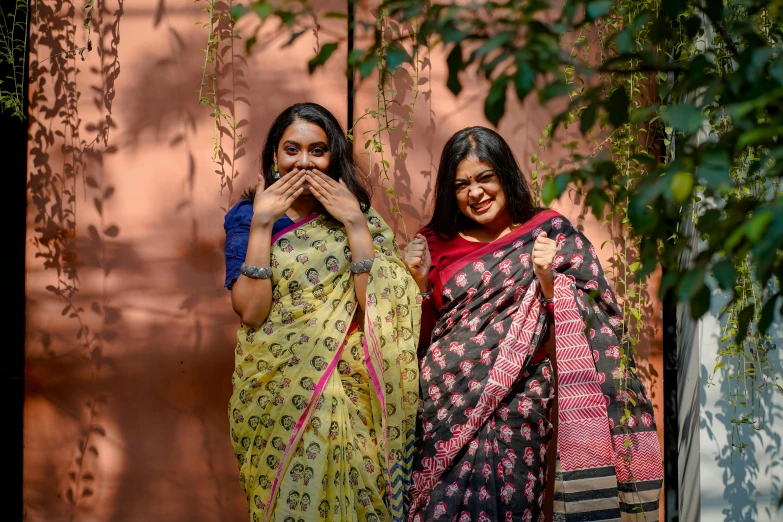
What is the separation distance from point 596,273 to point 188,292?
164 centimetres

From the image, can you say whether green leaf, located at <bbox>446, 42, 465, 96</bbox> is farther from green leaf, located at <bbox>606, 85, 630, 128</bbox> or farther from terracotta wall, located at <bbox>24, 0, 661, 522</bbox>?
terracotta wall, located at <bbox>24, 0, 661, 522</bbox>

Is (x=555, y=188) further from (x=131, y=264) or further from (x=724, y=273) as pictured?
(x=131, y=264)

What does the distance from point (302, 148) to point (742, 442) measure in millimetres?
1996

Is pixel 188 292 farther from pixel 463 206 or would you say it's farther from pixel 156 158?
pixel 463 206

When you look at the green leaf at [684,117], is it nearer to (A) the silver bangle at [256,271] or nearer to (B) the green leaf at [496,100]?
(B) the green leaf at [496,100]

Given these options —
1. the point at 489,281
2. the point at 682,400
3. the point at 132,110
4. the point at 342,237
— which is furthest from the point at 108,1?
the point at 682,400

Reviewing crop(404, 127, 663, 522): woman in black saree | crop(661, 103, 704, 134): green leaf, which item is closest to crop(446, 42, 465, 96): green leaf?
crop(661, 103, 704, 134): green leaf

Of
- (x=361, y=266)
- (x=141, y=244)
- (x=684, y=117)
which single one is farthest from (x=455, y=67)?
(x=141, y=244)

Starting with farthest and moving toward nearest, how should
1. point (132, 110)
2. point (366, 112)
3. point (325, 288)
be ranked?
point (132, 110)
point (366, 112)
point (325, 288)

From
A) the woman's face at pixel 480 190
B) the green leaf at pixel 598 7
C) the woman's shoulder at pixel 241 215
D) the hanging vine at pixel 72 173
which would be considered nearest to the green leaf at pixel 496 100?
the green leaf at pixel 598 7

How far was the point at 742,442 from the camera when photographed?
335 centimetres

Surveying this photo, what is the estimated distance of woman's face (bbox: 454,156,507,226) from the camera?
3.15 metres

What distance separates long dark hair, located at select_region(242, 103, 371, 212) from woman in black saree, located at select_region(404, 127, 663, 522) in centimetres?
32

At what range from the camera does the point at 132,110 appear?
11.9 feet
